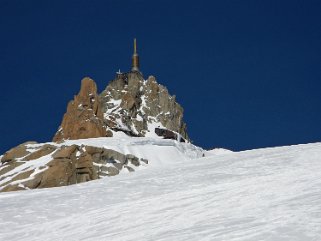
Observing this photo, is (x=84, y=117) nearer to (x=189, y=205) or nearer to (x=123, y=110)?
(x=123, y=110)

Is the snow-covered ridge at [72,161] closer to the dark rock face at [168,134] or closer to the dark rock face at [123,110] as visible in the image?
the dark rock face at [123,110]

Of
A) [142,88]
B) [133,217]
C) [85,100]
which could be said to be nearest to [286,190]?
[133,217]

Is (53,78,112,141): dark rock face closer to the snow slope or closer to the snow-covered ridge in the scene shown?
the snow-covered ridge

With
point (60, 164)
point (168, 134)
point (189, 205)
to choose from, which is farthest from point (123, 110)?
point (189, 205)

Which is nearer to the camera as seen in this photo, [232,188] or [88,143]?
[232,188]

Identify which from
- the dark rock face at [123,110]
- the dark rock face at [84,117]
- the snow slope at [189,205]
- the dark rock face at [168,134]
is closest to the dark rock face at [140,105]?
the dark rock face at [123,110]

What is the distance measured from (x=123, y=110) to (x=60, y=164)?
50718 millimetres

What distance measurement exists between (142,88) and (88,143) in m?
58.6

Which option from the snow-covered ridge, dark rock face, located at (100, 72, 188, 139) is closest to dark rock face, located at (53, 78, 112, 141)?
dark rock face, located at (100, 72, 188, 139)

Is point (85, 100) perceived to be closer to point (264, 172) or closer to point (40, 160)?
point (40, 160)

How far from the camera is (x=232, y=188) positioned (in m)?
14.0

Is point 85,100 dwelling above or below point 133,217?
above

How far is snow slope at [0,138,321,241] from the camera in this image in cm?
938

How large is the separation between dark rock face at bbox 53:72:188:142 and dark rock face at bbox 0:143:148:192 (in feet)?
79.4
